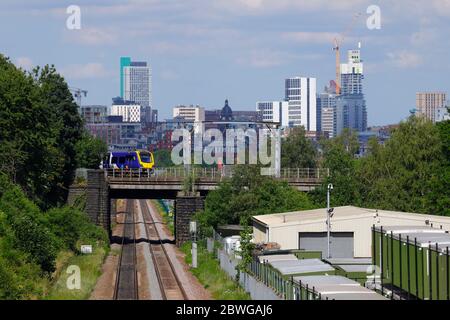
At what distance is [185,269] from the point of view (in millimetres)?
64812

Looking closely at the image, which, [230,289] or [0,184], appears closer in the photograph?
[230,289]

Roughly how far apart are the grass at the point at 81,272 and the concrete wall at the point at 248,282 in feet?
19.6

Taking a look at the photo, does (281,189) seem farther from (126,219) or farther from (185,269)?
(126,219)

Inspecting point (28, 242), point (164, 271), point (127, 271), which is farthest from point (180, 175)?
point (28, 242)

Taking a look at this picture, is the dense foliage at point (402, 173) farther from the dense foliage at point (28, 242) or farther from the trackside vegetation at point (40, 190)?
the dense foliage at point (28, 242)

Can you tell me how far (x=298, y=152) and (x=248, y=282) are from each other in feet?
253

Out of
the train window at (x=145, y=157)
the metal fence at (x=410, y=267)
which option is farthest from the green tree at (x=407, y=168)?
the metal fence at (x=410, y=267)

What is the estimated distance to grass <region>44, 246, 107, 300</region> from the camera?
45.7m

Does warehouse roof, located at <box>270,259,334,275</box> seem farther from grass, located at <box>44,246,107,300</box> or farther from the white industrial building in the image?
the white industrial building

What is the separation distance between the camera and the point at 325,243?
5978 cm

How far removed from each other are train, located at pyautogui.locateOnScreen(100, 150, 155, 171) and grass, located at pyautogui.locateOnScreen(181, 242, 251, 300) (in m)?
29.6

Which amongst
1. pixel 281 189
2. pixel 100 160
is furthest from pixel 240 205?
pixel 100 160
